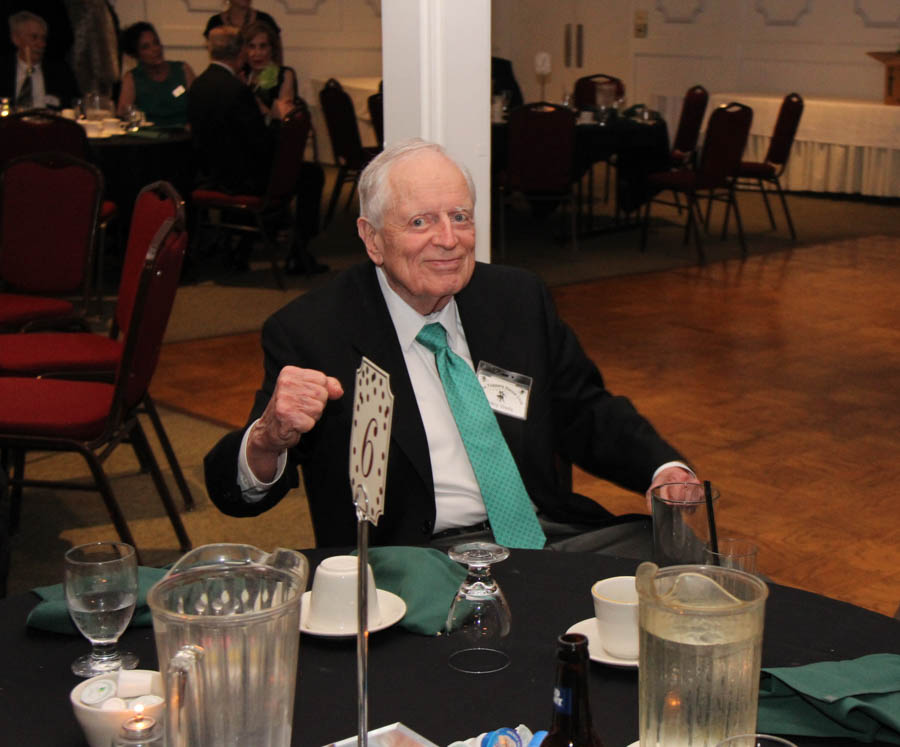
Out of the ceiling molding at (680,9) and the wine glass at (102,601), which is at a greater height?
the ceiling molding at (680,9)

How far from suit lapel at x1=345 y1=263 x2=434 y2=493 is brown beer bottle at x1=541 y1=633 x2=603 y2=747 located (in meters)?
1.01

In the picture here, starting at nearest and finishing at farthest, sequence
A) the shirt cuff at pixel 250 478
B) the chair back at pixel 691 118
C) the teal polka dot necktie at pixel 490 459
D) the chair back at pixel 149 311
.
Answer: the shirt cuff at pixel 250 478 < the teal polka dot necktie at pixel 490 459 < the chair back at pixel 149 311 < the chair back at pixel 691 118

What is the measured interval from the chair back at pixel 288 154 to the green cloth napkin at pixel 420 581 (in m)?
5.34

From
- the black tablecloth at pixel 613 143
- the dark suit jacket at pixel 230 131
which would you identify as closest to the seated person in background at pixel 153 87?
the dark suit jacket at pixel 230 131

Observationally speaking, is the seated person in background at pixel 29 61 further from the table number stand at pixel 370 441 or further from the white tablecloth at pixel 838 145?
the table number stand at pixel 370 441

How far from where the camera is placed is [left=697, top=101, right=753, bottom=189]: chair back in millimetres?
7652

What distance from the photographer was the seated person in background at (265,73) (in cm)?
774

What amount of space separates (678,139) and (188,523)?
21.6ft

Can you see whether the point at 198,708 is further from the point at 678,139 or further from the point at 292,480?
the point at 678,139

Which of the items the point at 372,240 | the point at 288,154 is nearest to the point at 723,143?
the point at 288,154

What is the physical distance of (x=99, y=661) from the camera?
4.44 feet

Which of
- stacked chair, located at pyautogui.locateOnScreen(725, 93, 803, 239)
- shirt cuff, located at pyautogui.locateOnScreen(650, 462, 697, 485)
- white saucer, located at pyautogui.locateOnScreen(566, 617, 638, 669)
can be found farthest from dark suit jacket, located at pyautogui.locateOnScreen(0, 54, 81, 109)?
white saucer, located at pyautogui.locateOnScreen(566, 617, 638, 669)

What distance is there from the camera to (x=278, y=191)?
6.89 m

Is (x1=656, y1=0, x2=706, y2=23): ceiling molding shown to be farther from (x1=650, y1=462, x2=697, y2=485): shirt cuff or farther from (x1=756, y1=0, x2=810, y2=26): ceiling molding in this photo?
(x1=650, y1=462, x2=697, y2=485): shirt cuff
